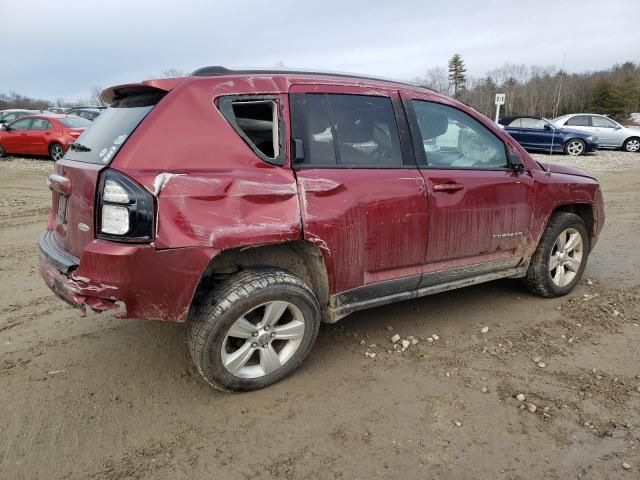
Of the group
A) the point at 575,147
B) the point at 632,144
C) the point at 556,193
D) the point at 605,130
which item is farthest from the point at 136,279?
the point at 632,144

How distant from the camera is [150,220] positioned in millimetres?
2246

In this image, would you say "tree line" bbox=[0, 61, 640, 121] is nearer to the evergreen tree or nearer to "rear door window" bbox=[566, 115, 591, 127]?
the evergreen tree

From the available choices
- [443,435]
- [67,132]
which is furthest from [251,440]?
[67,132]

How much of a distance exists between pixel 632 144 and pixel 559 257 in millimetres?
18974

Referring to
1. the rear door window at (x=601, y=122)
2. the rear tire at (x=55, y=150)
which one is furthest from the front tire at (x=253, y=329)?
the rear door window at (x=601, y=122)

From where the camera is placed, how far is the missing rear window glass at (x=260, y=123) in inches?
101

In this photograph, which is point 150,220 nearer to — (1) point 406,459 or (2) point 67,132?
(1) point 406,459

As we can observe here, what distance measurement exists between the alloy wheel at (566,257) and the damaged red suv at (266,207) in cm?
82

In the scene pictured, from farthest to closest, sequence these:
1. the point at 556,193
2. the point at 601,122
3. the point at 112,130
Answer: the point at 601,122
the point at 556,193
the point at 112,130

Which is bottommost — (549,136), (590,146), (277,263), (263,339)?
(263,339)

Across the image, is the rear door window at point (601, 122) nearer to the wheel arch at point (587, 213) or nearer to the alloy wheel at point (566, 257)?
the wheel arch at point (587, 213)

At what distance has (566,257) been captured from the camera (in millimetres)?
4125

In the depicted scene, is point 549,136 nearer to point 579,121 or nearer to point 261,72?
point 579,121

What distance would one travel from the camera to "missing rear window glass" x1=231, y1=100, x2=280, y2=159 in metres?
2.57
